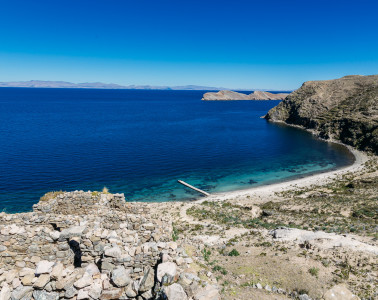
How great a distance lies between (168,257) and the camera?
11.9 m

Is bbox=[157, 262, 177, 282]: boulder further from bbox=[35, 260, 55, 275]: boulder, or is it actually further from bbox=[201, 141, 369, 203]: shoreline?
bbox=[201, 141, 369, 203]: shoreline

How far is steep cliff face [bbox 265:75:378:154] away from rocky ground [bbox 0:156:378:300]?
6793 cm

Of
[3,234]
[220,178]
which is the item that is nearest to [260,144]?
[220,178]

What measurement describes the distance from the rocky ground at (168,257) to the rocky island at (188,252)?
0.17 feet

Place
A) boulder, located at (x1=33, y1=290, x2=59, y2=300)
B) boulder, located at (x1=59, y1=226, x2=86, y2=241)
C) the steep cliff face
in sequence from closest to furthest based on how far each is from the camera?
boulder, located at (x1=33, y1=290, x2=59, y2=300)
boulder, located at (x1=59, y1=226, x2=86, y2=241)
the steep cliff face

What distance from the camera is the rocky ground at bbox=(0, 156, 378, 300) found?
1069 centimetres

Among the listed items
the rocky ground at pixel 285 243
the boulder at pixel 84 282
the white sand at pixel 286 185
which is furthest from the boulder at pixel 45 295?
the white sand at pixel 286 185

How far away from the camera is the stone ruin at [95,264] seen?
10.4 meters

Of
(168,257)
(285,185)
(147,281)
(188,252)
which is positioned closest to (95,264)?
(147,281)

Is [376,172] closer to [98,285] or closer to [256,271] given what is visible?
[256,271]

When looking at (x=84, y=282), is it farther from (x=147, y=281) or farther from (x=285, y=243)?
(x=285, y=243)

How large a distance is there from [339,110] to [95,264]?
11968 cm

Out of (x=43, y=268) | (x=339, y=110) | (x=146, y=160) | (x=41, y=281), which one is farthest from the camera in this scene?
(x=339, y=110)

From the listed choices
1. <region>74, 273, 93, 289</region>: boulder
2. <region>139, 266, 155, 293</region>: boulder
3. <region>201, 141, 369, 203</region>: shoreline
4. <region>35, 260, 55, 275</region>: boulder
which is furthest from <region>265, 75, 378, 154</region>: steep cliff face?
<region>35, 260, 55, 275</region>: boulder
